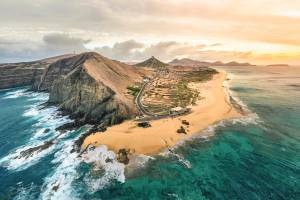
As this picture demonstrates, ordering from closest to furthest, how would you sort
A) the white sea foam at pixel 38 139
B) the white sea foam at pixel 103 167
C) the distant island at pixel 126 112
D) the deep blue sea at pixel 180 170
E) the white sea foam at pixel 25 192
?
1. the deep blue sea at pixel 180 170
2. the white sea foam at pixel 25 192
3. the white sea foam at pixel 103 167
4. the white sea foam at pixel 38 139
5. the distant island at pixel 126 112

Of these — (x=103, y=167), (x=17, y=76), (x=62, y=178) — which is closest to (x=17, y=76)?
(x=17, y=76)

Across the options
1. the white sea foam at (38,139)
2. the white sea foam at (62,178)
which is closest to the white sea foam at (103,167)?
the white sea foam at (62,178)

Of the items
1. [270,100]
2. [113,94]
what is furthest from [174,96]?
[270,100]

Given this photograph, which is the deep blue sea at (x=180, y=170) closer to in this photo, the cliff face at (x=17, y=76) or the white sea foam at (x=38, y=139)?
the white sea foam at (x=38, y=139)

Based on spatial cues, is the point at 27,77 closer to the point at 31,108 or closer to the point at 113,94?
the point at 31,108

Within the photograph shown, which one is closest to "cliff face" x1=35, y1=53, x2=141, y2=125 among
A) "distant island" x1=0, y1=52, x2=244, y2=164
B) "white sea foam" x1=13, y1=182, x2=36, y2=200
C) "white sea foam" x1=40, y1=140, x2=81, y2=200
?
"distant island" x1=0, y1=52, x2=244, y2=164

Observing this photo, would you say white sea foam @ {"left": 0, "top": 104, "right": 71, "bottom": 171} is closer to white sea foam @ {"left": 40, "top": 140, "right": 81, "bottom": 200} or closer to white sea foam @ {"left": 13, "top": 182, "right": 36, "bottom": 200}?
white sea foam @ {"left": 40, "top": 140, "right": 81, "bottom": 200}
